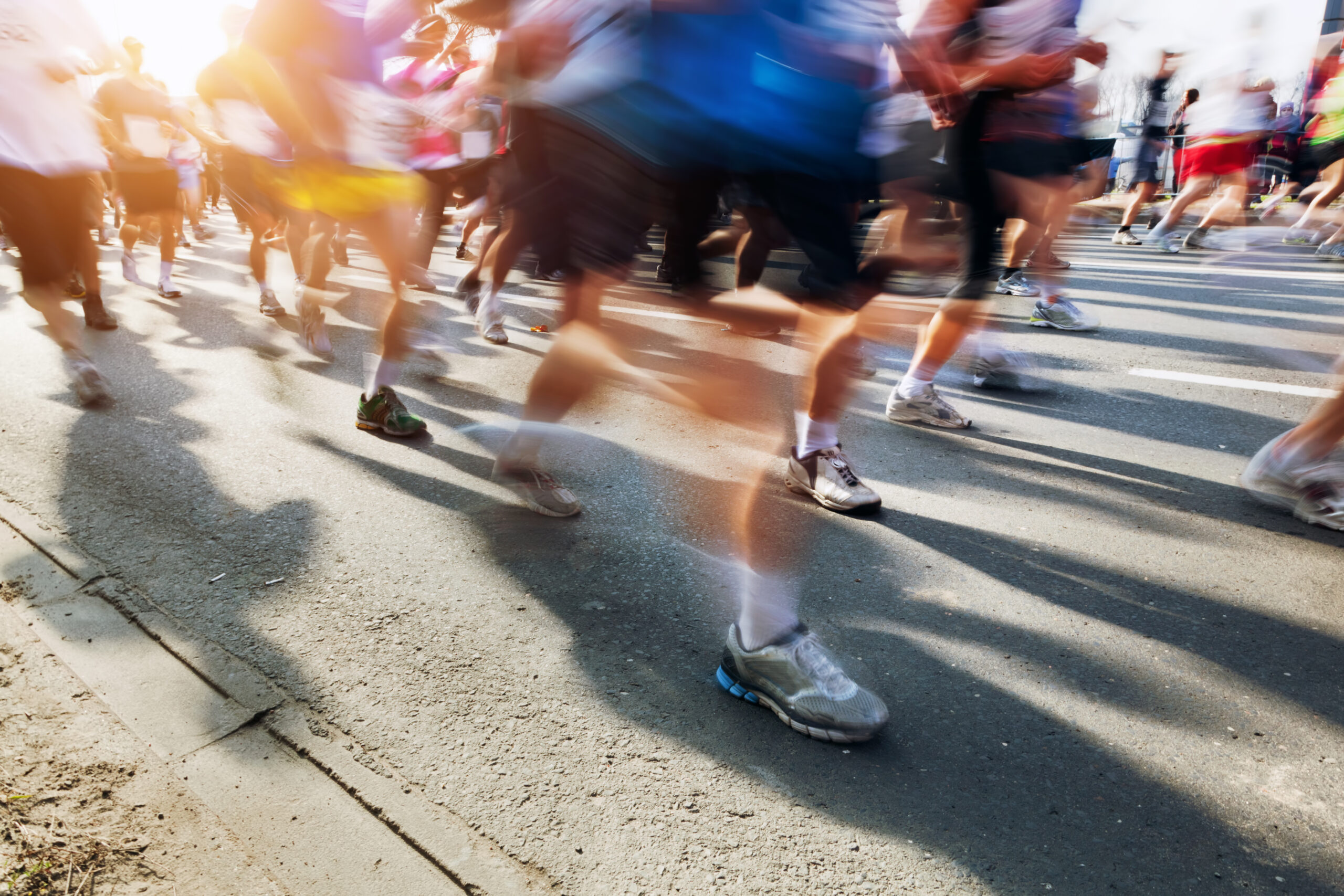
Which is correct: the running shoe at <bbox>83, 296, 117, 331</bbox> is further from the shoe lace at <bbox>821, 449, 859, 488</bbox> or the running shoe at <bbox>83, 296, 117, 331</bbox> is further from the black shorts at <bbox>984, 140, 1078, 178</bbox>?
the black shorts at <bbox>984, 140, 1078, 178</bbox>

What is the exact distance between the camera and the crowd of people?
160 cm

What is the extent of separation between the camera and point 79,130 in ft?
13.2

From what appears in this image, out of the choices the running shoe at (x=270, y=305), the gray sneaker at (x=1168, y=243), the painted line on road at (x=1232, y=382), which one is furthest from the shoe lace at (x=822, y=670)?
the gray sneaker at (x=1168, y=243)

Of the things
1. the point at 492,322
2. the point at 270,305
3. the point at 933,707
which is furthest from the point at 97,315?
the point at 933,707

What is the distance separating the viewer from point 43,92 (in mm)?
3854

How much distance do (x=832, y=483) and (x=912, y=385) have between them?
3.59ft

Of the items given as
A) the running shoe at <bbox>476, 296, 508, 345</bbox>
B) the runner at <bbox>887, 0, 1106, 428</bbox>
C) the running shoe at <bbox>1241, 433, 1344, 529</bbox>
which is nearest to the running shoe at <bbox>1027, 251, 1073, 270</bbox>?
the runner at <bbox>887, 0, 1106, 428</bbox>

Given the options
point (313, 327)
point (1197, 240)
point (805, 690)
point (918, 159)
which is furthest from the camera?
point (1197, 240)

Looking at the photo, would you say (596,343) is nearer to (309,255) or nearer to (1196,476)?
(1196,476)

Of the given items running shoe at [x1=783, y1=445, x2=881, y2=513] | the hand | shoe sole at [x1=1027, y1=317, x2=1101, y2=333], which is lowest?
running shoe at [x1=783, y1=445, x2=881, y2=513]

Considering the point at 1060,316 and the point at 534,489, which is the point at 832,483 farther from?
the point at 1060,316

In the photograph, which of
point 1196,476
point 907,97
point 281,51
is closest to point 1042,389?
point 1196,476

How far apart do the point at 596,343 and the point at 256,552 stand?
129 centimetres

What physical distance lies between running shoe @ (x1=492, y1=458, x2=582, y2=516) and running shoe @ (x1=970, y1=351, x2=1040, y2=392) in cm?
254
